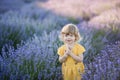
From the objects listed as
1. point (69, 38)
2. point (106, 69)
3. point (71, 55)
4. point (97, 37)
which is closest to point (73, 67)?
point (71, 55)

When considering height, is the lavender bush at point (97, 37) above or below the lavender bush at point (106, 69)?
above

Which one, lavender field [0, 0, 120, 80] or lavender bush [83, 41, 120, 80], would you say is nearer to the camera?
lavender bush [83, 41, 120, 80]

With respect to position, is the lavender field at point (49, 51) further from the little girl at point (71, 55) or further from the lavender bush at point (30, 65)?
the little girl at point (71, 55)

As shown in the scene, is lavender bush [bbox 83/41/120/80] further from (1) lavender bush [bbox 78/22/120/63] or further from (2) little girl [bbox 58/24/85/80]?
(1) lavender bush [bbox 78/22/120/63]

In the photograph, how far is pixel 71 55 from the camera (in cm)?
341

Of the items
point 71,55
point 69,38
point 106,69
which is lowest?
point 106,69

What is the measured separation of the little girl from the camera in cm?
341

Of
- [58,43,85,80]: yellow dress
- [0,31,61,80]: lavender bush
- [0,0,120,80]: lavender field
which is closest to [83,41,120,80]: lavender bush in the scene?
[0,0,120,80]: lavender field

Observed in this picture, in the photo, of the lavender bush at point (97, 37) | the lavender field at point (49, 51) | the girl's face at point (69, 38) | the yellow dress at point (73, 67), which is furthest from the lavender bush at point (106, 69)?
the lavender bush at point (97, 37)

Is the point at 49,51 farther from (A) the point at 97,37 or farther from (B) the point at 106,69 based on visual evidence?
(A) the point at 97,37

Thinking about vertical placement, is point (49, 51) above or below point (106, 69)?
above

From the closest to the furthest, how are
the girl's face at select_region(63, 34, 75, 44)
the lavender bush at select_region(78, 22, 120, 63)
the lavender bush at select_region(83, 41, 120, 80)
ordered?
1. the lavender bush at select_region(83, 41, 120, 80)
2. the girl's face at select_region(63, 34, 75, 44)
3. the lavender bush at select_region(78, 22, 120, 63)

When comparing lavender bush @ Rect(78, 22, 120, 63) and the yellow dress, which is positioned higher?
lavender bush @ Rect(78, 22, 120, 63)

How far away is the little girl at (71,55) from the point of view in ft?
11.2
